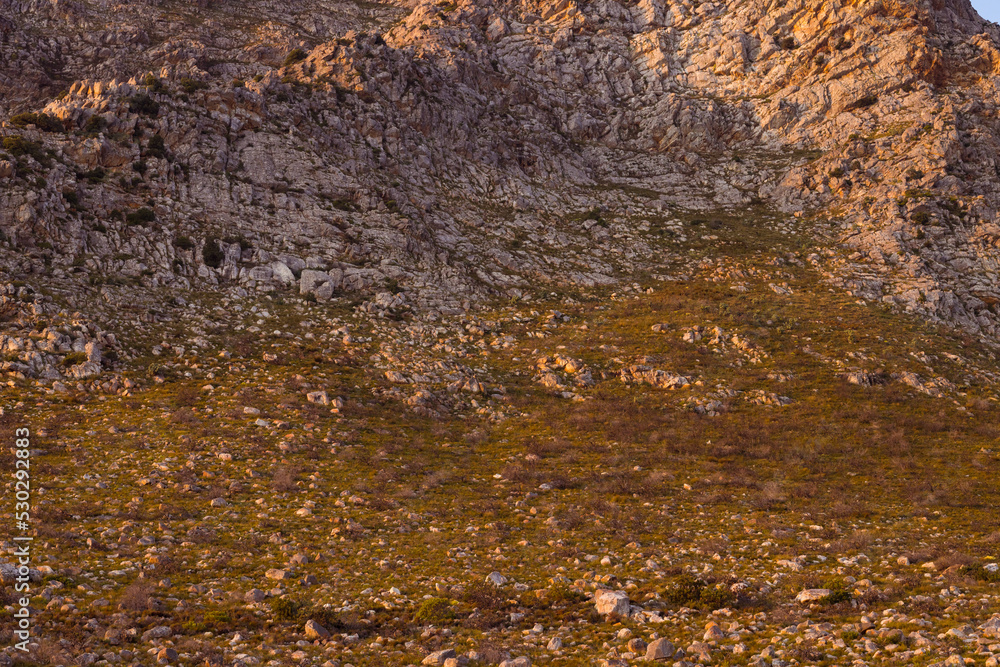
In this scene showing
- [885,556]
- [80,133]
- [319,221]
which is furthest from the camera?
[319,221]

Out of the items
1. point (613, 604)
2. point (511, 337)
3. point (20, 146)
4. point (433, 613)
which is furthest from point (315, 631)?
point (20, 146)

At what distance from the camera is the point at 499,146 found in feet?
196

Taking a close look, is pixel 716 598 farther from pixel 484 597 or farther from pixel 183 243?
pixel 183 243

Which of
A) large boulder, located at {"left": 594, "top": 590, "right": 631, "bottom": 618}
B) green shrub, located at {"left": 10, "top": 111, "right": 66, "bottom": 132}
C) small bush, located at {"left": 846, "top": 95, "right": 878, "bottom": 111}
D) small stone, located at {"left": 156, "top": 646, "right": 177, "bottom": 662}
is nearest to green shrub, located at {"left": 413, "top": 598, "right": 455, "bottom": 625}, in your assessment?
large boulder, located at {"left": 594, "top": 590, "right": 631, "bottom": 618}

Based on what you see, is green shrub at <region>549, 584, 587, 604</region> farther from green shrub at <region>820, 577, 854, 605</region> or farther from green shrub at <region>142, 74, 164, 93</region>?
green shrub at <region>142, 74, 164, 93</region>

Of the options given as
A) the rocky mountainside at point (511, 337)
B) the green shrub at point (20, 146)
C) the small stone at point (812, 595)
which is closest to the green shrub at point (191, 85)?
the rocky mountainside at point (511, 337)

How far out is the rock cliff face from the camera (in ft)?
131

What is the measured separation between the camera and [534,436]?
94.5 ft

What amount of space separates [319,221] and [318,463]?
25.7 metres

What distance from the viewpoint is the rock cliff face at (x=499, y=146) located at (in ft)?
131

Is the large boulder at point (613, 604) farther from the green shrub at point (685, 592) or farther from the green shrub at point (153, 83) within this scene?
the green shrub at point (153, 83)

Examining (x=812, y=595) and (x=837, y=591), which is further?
(x=837, y=591)

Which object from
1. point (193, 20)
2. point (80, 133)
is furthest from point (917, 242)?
point (193, 20)

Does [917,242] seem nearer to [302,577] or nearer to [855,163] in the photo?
[855,163]
